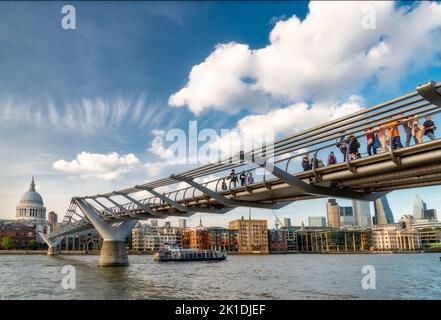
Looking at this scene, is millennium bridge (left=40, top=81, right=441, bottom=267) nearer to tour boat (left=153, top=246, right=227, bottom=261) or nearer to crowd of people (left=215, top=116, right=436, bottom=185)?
crowd of people (left=215, top=116, right=436, bottom=185)

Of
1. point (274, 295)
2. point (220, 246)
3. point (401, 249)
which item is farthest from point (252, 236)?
point (274, 295)

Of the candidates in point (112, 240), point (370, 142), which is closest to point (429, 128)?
point (370, 142)

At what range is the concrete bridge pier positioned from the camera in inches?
2054

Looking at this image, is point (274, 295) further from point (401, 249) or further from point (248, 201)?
point (401, 249)

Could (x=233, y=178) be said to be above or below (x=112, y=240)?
above

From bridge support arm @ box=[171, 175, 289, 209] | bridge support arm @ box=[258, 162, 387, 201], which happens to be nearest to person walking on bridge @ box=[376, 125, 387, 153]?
bridge support arm @ box=[258, 162, 387, 201]

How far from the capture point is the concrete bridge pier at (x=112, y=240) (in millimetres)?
52181

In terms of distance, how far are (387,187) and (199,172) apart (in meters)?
10.2

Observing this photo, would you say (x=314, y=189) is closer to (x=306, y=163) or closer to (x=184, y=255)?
(x=306, y=163)

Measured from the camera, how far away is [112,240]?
172 feet

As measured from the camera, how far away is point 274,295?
27109 mm

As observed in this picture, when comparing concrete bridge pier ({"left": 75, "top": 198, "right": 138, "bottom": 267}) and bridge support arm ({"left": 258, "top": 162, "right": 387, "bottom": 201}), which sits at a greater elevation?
bridge support arm ({"left": 258, "top": 162, "right": 387, "bottom": 201})

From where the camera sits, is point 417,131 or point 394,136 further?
point 394,136
